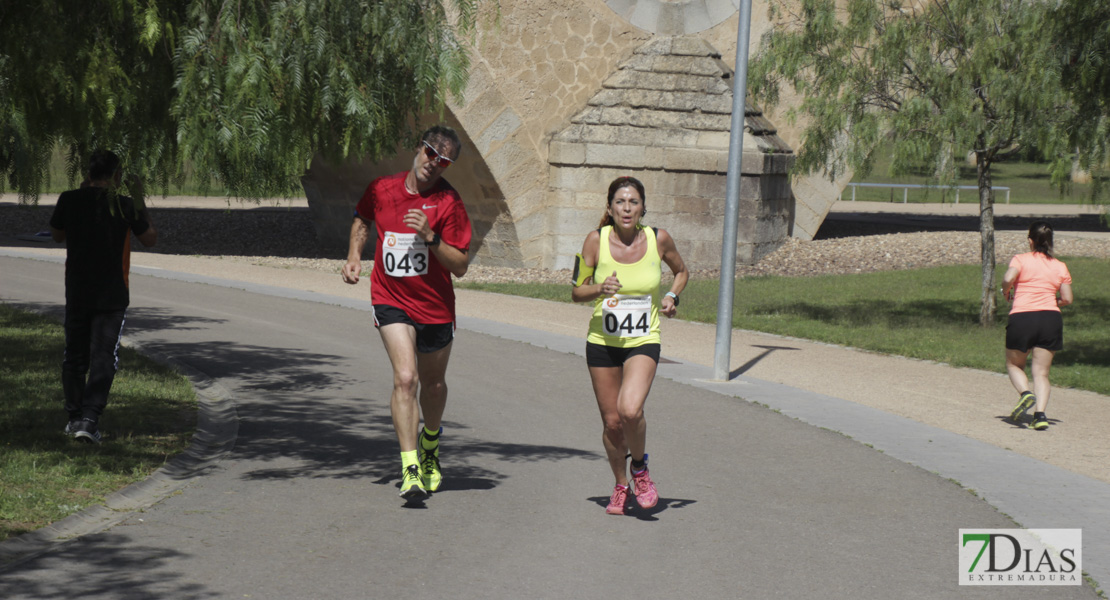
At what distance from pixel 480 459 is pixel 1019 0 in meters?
9.76

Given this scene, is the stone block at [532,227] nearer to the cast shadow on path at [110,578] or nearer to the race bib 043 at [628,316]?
the race bib 043 at [628,316]

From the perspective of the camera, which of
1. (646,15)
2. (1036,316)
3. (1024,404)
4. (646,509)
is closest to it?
(646,509)

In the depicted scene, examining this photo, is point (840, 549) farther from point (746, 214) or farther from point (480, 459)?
point (746, 214)

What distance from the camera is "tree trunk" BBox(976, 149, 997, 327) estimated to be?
15875 mm

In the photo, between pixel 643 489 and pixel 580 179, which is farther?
pixel 580 179

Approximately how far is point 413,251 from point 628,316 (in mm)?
1147

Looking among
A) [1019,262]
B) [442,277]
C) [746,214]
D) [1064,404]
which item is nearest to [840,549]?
[442,277]

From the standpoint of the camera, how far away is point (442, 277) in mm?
6457

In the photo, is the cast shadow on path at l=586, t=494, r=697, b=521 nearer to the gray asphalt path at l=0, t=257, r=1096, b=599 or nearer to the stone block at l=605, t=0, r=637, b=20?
the gray asphalt path at l=0, t=257, r=1096, b=599

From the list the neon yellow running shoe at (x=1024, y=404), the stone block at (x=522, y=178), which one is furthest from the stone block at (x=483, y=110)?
the neon yellow running shoe at (x=1024, y=404)

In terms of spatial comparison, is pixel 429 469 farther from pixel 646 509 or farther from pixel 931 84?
pixel 931 84

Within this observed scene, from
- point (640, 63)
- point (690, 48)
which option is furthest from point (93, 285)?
point (690, 48)

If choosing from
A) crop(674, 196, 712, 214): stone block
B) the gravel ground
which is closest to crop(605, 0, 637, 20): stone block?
crop(674, 196, 712, 214): stone block

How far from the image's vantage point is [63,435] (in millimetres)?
7559
